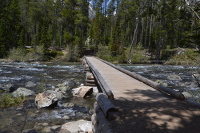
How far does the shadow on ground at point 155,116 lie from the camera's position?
2801mm

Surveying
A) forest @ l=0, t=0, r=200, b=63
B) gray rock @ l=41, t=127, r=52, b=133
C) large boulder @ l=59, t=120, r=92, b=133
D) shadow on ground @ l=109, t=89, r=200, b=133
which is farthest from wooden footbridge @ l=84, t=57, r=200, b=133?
forest @ l=0, t=0, r=200, b=63

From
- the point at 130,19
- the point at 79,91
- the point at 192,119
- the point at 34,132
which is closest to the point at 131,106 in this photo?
the point at 192,119

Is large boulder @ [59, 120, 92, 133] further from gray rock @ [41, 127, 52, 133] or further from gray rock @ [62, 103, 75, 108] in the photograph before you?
gray rock @ [62, 103, 75, 108]

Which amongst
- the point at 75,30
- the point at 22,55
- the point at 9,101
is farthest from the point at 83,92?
the point at 75,30

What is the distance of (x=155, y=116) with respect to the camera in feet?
10.9

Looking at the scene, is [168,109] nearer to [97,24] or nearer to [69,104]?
[69,104]

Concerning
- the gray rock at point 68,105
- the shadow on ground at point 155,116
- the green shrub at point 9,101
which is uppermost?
the shadow on ground at point 155,116

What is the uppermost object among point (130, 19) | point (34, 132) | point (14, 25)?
point (130, 19)

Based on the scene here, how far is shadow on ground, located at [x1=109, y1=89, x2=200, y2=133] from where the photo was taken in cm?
280

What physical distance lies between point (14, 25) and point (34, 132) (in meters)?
41.0

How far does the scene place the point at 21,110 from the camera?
632 centimetres

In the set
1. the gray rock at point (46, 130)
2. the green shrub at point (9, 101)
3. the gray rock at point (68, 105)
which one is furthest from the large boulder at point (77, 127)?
the green shrub at point (9, 101)

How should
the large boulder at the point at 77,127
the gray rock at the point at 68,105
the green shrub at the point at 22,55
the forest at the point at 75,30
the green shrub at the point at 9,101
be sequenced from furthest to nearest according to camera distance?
the forest at the point at 75,30 → the green shrub at the point at 22,55 → the gray rock at the point at 68,105 → the green shrub at the point at 9,101 → the large boulder at the point at 77,127

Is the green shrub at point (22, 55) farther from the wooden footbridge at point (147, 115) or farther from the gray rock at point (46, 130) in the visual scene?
the wooden footbridge at point (147, 115)
